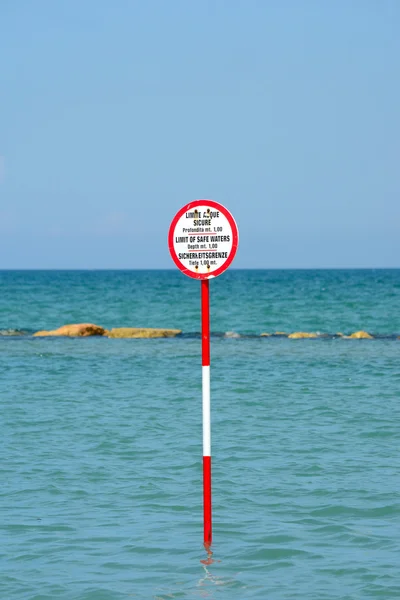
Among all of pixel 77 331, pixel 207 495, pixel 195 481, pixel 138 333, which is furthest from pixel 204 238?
pixel 77 331

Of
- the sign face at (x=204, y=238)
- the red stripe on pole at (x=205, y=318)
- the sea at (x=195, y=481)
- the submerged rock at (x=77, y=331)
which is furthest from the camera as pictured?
the submerged rock at (x=77, y=331)

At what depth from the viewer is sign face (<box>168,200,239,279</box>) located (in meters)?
8.05

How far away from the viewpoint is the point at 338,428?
14297 mm

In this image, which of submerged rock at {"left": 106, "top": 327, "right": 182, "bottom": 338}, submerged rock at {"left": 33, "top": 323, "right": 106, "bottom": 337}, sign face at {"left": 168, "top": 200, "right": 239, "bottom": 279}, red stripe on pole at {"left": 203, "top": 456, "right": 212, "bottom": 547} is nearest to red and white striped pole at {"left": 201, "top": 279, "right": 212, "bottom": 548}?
red stripe on pole at {"left": 203, "top": 456, "right": 212, "bottom": 547}

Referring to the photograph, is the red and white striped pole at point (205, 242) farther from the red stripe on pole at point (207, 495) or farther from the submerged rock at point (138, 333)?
the submerged rock at point (138, 333)

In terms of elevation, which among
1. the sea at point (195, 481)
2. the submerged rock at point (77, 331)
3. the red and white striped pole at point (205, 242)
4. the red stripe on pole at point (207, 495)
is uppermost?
the red and white striped pole at point (205, 242)

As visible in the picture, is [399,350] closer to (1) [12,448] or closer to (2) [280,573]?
(1) [12,448]

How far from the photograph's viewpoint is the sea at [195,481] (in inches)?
301

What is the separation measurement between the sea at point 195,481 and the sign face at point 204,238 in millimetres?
2419

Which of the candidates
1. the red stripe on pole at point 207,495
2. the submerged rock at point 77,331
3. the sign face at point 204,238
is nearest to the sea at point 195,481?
the red stripe on pole at point 207,495

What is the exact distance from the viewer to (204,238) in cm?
812

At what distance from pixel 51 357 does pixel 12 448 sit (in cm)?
Answer: 1417

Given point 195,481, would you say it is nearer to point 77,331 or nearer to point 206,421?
point 206,421

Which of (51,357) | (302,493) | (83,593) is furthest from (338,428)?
(51,357)
